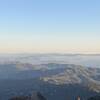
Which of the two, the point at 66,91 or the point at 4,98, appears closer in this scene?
the point at 4,98

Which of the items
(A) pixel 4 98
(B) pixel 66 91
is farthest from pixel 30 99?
(B) pixel 66 91

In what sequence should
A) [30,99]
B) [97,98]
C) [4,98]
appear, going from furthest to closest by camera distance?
[4,98], [97,98], [30,99]

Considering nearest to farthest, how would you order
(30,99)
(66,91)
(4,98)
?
(30,99) < (4,98) < (66,91)

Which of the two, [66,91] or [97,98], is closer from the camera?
[97,98]

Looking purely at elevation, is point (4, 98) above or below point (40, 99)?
below

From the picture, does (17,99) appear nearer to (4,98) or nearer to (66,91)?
(4,98)

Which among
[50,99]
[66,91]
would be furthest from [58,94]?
[50,99]

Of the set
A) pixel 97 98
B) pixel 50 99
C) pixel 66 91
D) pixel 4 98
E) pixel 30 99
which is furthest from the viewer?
pixel 66 91

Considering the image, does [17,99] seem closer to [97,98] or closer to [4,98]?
[97,98]

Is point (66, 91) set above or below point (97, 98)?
below
